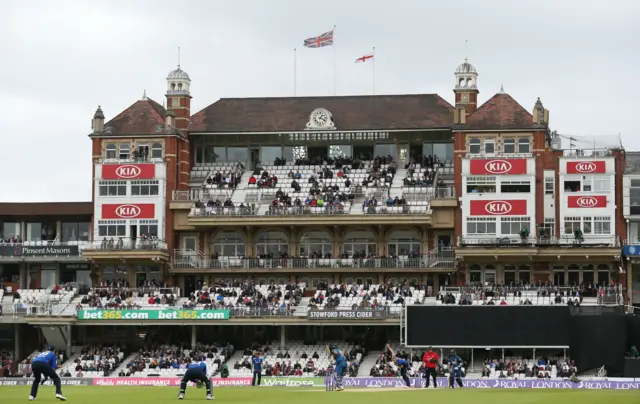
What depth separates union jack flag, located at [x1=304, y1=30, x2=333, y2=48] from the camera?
3310 inches

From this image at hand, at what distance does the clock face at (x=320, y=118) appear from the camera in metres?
85.3

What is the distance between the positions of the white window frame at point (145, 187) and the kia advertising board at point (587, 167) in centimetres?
2395

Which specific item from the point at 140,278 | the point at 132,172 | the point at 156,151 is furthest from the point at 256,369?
the point at 156,151

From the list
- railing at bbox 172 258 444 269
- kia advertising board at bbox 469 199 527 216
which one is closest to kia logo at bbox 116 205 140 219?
railing at bbox 172 258 444 269

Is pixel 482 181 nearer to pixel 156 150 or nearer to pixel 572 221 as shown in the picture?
pixel 572 221

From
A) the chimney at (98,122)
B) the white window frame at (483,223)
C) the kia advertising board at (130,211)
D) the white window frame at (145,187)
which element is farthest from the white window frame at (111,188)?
the white window frame at (483,223)

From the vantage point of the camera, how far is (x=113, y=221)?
3275 inches

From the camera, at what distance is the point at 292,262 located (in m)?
81.9

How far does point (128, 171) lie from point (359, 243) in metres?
14.3

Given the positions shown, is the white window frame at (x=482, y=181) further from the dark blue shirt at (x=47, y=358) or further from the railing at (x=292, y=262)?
the dark blue shirt at (x=47, y=358)

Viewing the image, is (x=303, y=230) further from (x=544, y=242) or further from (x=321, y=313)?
(x=544, y=242)

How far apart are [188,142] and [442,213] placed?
54.8 feet

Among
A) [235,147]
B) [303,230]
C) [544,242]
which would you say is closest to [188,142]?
[235,147]

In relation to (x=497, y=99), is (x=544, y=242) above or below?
below
